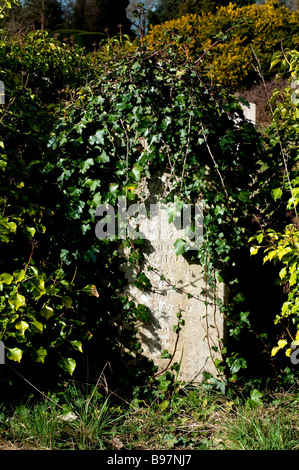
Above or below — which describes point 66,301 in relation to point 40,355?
above

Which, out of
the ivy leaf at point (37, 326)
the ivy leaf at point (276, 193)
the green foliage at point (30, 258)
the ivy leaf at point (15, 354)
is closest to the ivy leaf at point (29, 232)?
the green foliage at point (30, 258)

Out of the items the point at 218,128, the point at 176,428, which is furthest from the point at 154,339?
the point at 218,128

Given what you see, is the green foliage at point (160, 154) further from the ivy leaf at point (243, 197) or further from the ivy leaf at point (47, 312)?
the ivy leaf at point (47, 312)

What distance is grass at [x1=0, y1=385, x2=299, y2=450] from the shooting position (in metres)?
2.22

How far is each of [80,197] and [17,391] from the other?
1288 millimetres

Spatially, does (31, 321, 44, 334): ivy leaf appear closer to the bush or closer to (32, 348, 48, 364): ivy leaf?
(32, 348, 48, 364): ivy leaf

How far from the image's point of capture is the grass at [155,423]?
222cm

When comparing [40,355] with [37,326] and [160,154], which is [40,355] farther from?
[160,154]

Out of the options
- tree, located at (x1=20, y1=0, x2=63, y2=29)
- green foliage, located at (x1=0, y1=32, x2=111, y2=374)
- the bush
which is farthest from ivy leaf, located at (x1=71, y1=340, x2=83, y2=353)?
tree, located at (x1=20, y1=0, x2=63, y2=29)

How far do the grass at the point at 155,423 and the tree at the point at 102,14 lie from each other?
14872mm

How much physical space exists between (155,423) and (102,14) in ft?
51.6

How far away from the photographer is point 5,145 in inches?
110

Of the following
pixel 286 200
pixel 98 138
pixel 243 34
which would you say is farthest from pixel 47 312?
pixel 243 34

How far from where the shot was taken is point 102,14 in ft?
50.2
